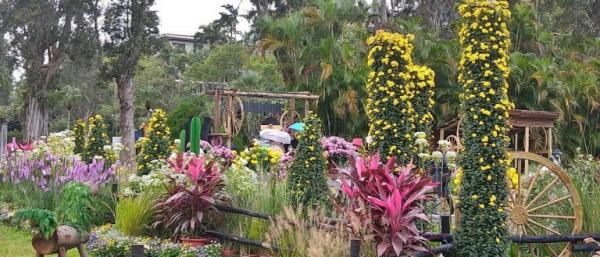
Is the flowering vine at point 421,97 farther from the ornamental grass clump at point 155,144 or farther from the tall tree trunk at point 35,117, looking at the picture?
the tall tree trunk at point 35,117

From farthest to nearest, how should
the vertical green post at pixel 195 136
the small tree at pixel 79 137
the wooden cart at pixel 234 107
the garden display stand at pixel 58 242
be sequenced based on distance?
the wooden cart at pixel 234 107 → the small tree at pixel 79 137 → the vertical green post at pixel 195 136 → the garden display stand at pixel 58 242

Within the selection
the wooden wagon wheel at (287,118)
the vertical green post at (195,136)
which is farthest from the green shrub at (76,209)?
the wooden wagon wheel at (287,118)

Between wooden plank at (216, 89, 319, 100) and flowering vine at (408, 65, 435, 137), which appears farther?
wooden plank at (216, 89, 319, 100)

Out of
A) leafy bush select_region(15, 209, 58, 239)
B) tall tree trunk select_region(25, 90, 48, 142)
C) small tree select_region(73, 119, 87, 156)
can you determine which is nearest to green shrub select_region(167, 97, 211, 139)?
small tree select_region(73, 119, 87, 156)

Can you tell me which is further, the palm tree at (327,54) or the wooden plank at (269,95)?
the palm tree at (327,54)

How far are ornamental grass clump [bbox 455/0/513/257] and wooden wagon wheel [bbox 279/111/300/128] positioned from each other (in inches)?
423

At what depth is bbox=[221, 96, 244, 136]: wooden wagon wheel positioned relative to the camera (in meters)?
15.0

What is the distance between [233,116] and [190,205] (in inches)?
337

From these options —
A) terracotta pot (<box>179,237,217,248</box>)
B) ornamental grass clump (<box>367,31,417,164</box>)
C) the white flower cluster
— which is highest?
ornamental grass clump (<box>367,31,417,164</box>)

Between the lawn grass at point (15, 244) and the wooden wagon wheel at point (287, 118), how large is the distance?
27.4 ft

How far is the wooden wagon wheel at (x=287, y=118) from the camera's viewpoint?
54.2ft

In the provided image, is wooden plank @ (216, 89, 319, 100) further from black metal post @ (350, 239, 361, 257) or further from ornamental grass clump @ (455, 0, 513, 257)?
black metal post @ (350, 239, 361, 257)

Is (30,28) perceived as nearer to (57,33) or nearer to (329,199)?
(57,33)

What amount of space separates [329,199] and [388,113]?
1094 mm
